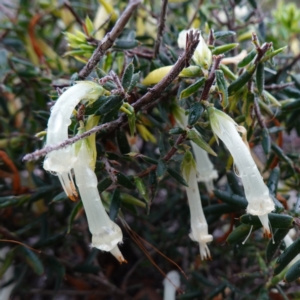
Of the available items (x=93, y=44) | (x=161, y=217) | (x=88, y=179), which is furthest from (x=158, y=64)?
(x=161, y=217)

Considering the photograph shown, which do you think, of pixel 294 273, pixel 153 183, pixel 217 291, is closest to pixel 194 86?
pixel 153 183

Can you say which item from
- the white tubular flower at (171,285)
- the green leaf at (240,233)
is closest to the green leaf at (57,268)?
the white tubular flower at (171,285)

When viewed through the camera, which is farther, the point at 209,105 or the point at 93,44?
the point at 93,44

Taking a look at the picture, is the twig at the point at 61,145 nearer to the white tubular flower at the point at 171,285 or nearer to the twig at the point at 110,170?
the twig at the point at 110,170

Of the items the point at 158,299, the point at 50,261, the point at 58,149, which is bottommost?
the point at 158,299

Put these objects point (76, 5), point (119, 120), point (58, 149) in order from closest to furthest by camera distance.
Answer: point (58, 149)
point (119, 120)
point (76, 5)

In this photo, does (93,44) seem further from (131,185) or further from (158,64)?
(131,185)

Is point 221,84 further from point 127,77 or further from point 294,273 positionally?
point 294,273
